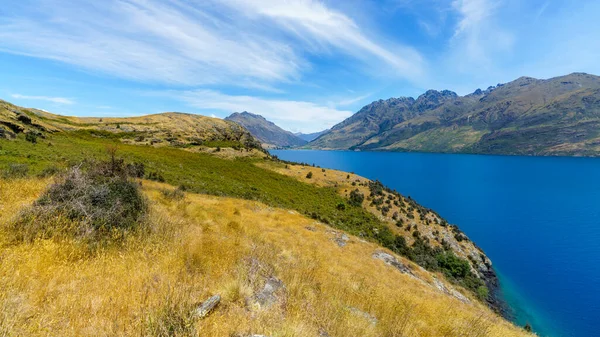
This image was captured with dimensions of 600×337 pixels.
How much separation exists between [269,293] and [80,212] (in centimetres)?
630

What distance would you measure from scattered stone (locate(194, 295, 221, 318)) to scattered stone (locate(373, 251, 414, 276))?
66.3 ft

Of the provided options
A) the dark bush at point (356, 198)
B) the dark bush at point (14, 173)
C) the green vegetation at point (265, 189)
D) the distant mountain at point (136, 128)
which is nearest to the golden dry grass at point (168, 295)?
the dark bush at point (14, 173)

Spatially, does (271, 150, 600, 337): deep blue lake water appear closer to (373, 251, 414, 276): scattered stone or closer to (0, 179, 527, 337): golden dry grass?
(373, 251, 414, 276): scattered stone

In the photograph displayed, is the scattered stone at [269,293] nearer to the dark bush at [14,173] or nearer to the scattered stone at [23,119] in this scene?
the dark bush at [14,173]

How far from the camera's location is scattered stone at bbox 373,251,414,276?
74.3 feet

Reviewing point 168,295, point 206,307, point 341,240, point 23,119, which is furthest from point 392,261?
point 23,119

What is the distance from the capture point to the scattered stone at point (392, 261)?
22661 millimetres

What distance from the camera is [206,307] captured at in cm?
495

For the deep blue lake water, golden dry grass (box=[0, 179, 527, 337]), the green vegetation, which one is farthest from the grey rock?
the deep blue lake water

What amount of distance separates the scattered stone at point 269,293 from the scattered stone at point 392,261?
17.9 meters

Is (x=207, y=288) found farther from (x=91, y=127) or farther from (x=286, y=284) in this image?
(x=91, y=127)

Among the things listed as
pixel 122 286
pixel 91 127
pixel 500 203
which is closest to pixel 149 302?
pixel 122 286

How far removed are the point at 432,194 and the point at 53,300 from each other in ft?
345

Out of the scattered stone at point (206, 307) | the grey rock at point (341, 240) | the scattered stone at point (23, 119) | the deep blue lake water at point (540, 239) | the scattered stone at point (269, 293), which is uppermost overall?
the scattered stone at point (23, 119)
